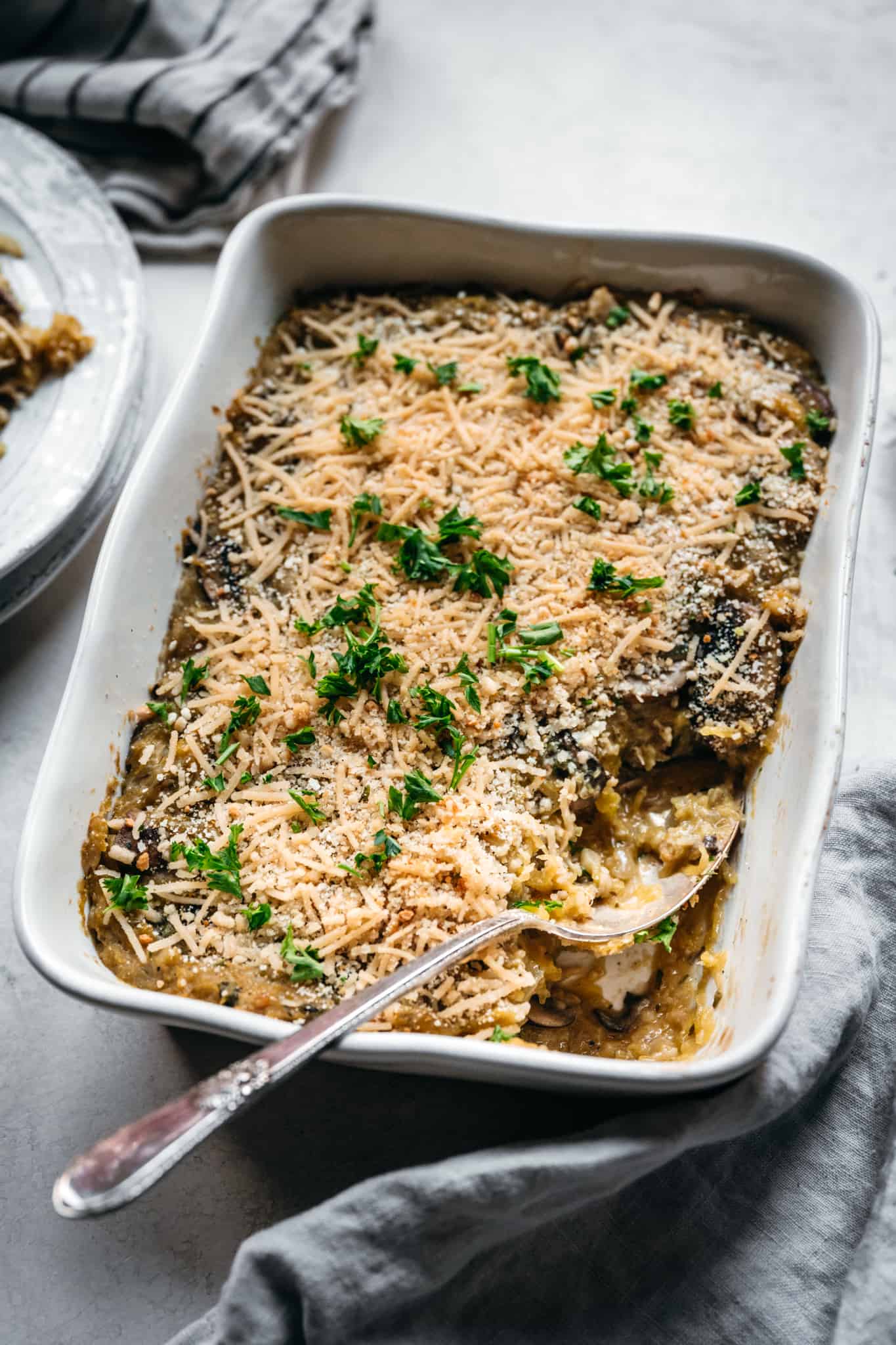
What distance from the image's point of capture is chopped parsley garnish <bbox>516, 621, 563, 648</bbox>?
93.3 inches

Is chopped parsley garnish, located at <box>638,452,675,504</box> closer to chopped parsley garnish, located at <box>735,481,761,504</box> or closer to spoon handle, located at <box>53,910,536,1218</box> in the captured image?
chopped parsley garnish, located at <box>735,481,761,504</box>

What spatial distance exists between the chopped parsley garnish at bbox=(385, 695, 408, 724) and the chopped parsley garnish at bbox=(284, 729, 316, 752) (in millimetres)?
152

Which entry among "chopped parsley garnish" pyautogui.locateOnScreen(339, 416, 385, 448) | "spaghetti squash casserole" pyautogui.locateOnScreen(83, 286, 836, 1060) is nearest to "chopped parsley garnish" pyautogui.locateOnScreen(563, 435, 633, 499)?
"spaghetti squash casserole" pyautogui.locateOnScreen(83, 286, 836, 1060)

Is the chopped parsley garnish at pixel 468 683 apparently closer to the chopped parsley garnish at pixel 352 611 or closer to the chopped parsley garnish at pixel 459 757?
the chopped parsley garnish at pixel 459 757

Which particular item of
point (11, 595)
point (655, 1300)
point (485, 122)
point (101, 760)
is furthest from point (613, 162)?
point (655, 1300)

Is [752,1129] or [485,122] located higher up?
[485,122]

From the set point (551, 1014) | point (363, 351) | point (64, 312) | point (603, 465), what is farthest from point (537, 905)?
point (64, 312)

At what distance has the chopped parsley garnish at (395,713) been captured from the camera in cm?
230

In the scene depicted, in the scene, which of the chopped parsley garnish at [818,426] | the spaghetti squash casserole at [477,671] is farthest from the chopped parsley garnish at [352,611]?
the chopped parsley garnish at [818,426]

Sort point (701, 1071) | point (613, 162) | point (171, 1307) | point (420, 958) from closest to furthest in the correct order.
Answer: point (701, 1071), point (420, 958), point (171, 1307), point (613, 162)

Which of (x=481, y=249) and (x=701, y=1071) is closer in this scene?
(x=701, y=1071)

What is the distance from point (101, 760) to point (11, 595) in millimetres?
628

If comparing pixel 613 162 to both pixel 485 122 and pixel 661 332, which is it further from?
pixel 661 332

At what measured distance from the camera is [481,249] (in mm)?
2785
